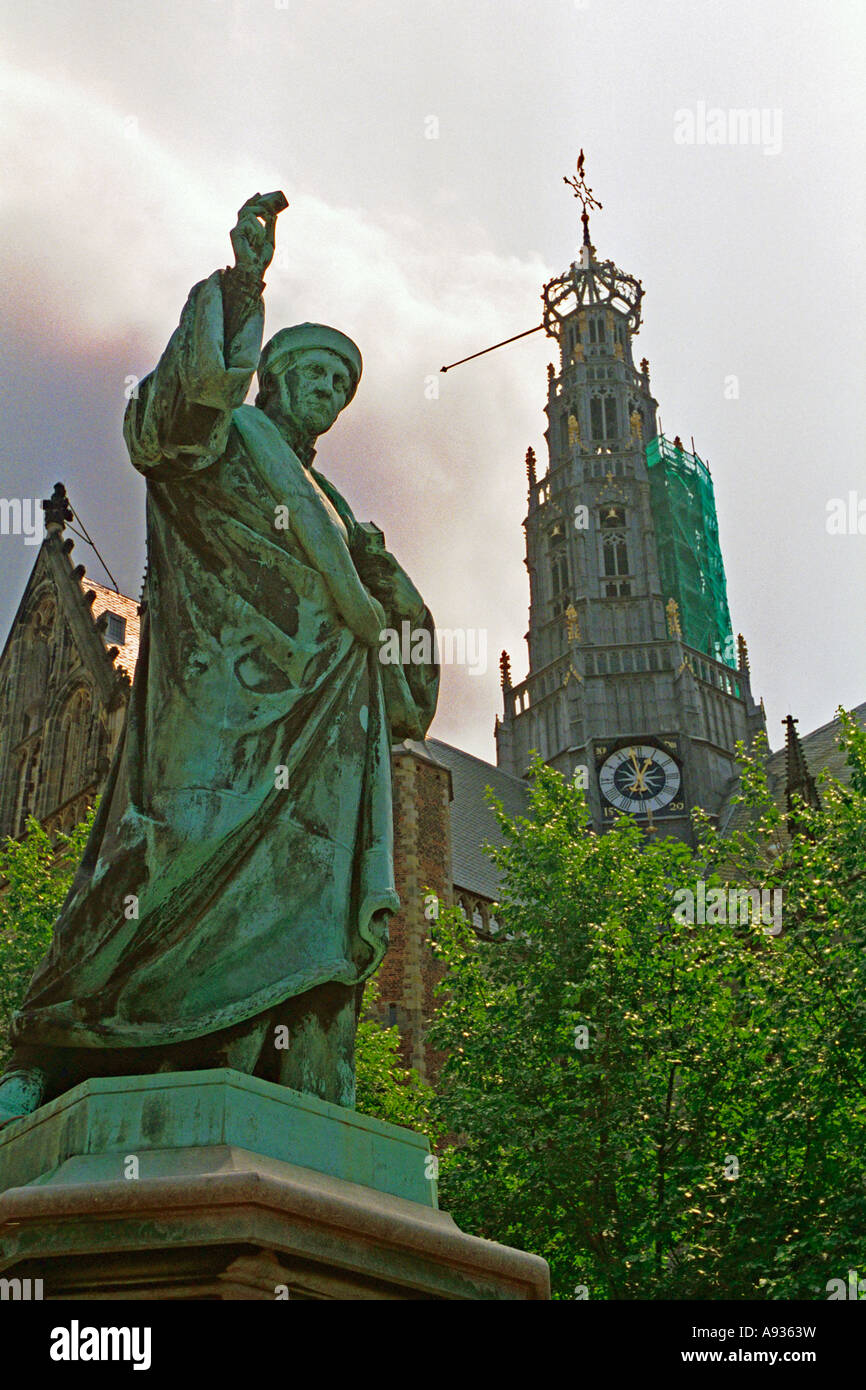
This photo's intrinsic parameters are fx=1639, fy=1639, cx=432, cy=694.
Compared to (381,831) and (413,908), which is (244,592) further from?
(413,908)

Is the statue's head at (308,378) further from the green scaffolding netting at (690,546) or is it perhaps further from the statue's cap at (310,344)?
the green scaffolding netting at (690,546)

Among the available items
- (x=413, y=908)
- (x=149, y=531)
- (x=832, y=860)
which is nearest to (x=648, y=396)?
(x=413, y=908)

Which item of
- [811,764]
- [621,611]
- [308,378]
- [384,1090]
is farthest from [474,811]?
[308,378]

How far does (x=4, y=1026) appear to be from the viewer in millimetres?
20578

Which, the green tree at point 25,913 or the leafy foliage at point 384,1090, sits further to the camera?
the leafy foliage at point 384,1090

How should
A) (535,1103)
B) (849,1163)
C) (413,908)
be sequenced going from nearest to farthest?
1. (849,1163)
2. (535,1103)
3. (413,908)

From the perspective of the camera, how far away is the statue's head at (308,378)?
5.29 metres

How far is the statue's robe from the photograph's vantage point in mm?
4328

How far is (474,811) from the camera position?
1928 inches

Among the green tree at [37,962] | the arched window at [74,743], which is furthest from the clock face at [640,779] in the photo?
the green tree at [37,962]

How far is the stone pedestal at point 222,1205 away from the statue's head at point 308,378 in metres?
2.23

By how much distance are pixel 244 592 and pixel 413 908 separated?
29.2 m

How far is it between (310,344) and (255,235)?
0.59 metres
